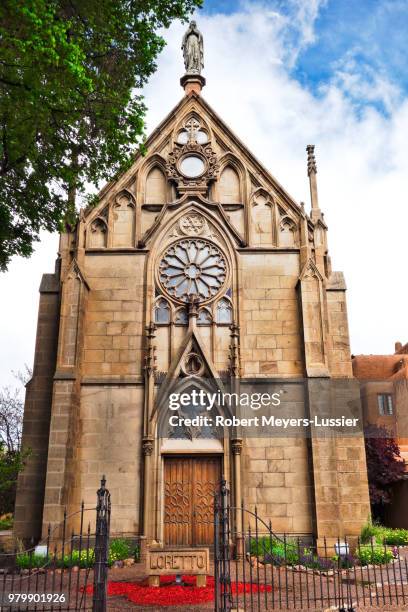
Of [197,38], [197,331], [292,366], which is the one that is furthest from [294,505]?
[197,38]

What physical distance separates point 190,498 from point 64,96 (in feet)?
36.5

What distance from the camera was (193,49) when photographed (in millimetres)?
24141

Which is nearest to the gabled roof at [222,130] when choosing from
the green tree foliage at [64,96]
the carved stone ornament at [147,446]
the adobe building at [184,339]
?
the adobe building at [184,339]

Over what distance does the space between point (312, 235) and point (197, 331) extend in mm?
5110

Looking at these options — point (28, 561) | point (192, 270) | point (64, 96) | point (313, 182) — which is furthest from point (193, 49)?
point (28, 561)

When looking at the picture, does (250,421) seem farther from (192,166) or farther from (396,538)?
(192,166)

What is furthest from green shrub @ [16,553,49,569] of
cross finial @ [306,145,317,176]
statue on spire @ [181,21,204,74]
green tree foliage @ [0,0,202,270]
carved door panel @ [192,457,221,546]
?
statue on spire @ [181,21,204,74]

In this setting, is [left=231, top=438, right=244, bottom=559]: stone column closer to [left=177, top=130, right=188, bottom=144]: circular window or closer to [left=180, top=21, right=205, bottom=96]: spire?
[left=177, top=130, right=188, bottom=144]: circular window

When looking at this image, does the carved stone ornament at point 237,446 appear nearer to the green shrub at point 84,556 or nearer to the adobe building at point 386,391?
the green shrub at point 84,556

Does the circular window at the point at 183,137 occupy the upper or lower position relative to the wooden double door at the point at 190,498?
upper

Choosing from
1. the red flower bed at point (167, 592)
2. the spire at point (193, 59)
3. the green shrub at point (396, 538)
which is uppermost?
the spire at point (193, 59)

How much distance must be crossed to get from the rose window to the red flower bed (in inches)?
348

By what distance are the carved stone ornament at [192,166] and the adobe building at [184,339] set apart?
0.05m

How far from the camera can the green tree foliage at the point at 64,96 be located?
32.6 feet
